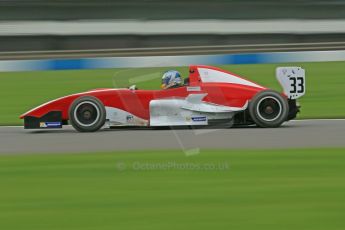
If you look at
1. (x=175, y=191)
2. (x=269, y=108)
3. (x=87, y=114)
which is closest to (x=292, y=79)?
(x=269, y=108)

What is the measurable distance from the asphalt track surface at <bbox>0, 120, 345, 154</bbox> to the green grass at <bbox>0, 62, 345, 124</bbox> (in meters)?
1.08

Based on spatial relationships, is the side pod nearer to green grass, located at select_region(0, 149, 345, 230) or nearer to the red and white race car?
the red and white race car

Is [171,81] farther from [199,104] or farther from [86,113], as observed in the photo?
[86,113]

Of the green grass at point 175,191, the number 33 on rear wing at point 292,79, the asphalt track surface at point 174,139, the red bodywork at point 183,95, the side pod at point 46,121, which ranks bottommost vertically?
the green grass at point 175,191

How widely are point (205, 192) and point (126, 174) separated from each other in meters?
1.05

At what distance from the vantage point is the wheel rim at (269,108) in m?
9.19

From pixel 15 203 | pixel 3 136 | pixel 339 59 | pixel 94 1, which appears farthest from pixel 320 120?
pixel 94 1

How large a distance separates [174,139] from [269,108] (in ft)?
4.78

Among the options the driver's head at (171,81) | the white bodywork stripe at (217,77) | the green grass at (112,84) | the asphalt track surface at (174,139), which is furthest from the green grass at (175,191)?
the green grass at (112,84)

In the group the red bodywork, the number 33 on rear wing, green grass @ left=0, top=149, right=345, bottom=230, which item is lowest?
green grass @ left=0, top=149, right=345, bottom=230

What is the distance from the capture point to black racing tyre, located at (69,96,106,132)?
9.30m

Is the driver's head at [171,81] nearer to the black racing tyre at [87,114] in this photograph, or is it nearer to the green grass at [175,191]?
the black racing tyre at [87,114]

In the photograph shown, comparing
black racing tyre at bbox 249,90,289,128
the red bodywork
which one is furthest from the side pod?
black racing tyre at bbox 249,90,289,128

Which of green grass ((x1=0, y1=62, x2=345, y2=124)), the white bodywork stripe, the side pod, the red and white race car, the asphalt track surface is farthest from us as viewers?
green grass ((x1=0, y1=62, x2=345, y2=124))
